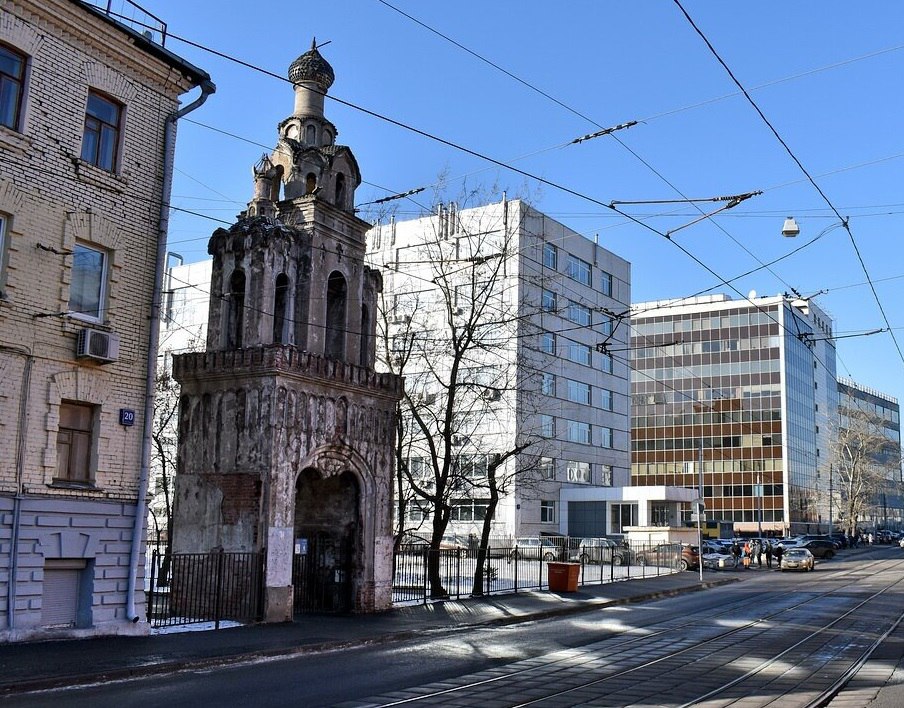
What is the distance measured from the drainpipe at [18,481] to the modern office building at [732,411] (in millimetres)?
89797

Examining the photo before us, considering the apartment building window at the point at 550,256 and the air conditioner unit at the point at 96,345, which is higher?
the apartment building window at the point at 550,256

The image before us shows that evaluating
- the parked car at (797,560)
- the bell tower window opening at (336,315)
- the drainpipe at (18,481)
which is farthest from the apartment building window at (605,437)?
the drainpipe at (18,481)

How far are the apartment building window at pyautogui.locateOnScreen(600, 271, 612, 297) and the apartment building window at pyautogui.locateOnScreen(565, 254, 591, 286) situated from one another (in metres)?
2.27

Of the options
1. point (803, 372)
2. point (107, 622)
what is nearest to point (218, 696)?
point (107, 622)

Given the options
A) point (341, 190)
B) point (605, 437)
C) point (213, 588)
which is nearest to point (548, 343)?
point (605, 437)

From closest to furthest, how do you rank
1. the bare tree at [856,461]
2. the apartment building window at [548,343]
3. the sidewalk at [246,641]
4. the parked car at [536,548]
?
the sidewalk at [246,641] → the parked car at [536,548] → the apartment building window at [548,343] → the bare tree at [856,461]

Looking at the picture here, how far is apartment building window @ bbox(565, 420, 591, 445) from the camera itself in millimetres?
68500

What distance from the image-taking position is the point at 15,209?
1594 centimetres

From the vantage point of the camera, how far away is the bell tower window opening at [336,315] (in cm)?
2409

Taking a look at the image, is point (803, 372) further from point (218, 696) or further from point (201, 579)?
point (218, 696)

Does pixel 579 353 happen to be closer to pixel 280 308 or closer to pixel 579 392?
pixel 579 392

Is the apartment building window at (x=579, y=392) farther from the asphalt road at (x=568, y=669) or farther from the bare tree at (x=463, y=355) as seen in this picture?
the asphalt road at (x=568, y=669)

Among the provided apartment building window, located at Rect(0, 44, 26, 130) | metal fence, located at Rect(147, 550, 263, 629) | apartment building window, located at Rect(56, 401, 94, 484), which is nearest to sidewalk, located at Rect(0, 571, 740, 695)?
metal fence, located at Rect(147, 550, 263, 629)

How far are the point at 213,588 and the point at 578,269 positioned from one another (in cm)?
5361
